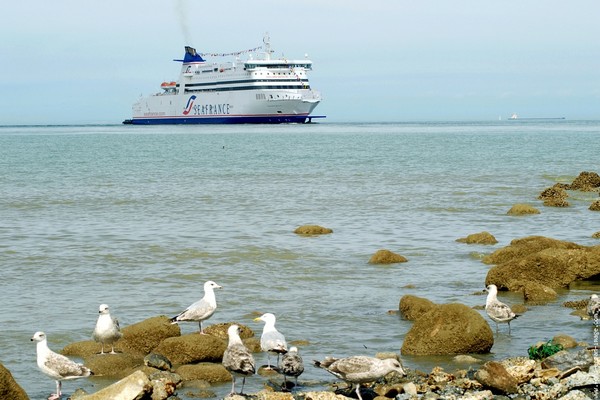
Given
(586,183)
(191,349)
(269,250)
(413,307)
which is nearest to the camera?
(191,349)

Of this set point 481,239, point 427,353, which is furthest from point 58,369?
point 481,239

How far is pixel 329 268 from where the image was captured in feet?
58.1

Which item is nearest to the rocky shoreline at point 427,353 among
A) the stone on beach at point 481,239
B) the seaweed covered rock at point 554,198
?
the stone on beach at point 481,239

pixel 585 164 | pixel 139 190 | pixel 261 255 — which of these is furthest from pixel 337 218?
pixel 585 164

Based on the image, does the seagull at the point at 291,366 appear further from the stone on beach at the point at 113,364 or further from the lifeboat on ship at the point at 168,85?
the lifeboat on ship at the point at 168,85

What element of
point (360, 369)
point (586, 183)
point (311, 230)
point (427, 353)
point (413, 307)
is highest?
point (360, 369)

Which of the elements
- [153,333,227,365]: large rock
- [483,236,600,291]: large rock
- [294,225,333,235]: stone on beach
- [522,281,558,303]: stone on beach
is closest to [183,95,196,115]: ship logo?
[294,225,333,235]: stone on beach

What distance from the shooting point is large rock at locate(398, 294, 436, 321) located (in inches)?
506

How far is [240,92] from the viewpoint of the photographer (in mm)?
123312

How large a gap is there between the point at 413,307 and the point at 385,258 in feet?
16.5

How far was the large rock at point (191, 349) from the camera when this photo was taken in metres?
10.6

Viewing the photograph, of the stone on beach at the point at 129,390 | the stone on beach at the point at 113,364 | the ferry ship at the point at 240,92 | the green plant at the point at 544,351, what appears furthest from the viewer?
the ferry ship at the point at 240,92

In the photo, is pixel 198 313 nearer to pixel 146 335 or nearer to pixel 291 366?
pixel 146 335

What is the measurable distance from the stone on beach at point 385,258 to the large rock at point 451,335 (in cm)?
655
